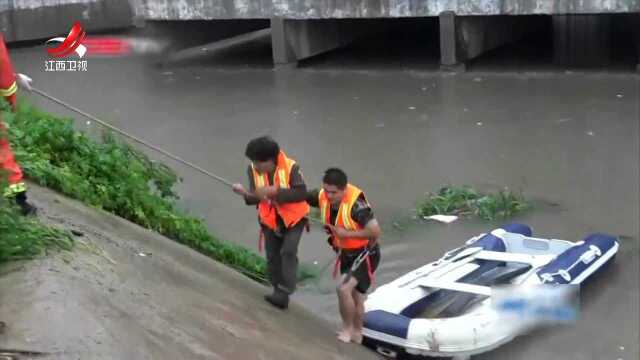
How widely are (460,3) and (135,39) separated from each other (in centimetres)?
862

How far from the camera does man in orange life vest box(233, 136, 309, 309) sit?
5.38 meters

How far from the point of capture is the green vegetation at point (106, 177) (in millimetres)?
6703

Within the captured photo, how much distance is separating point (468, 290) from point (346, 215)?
1.40m

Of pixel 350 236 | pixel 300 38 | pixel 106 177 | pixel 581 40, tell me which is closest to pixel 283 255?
pixel 350 236

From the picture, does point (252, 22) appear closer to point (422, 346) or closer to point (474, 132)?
point (474, 132)

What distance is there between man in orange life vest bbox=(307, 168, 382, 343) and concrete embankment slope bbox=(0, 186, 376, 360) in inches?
9.5

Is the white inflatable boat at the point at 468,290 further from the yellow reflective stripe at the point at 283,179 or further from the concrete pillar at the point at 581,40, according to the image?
the concrete pillar at the point at 581,40

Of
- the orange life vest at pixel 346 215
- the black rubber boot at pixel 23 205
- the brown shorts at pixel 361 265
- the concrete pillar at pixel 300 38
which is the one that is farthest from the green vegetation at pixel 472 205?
the concrete pillar at pixel 300 38

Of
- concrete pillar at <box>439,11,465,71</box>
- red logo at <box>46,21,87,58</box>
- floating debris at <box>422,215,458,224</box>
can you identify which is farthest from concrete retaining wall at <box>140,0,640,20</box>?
floating debris at <box>422,215,458,224</box>

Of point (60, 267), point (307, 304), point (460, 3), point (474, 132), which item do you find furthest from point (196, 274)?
point (460, 3)

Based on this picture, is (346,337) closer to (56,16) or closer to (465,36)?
(465,36)

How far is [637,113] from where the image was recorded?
1334cm

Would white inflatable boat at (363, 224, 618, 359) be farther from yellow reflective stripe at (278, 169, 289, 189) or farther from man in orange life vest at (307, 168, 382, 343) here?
yellow reflective stripe at (278, 169, 289, 189)

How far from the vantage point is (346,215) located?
18.1ft
